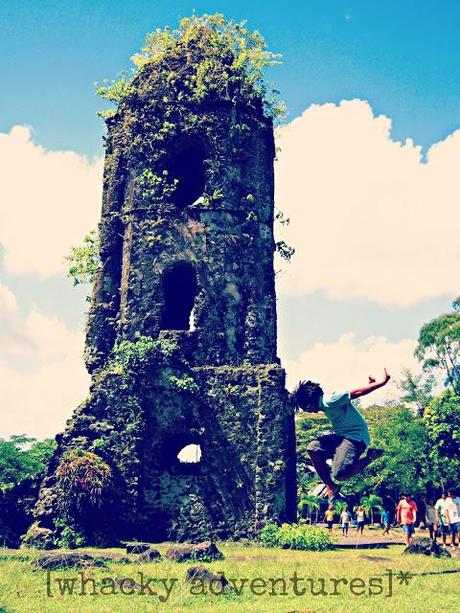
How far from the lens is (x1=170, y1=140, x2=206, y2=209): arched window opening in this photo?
16.8 m

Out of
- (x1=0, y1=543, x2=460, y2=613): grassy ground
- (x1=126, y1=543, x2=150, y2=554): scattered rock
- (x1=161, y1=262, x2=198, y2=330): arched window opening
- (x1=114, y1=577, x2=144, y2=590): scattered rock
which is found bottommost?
(x1=0, y1=543, x2=460, y2=613): grassy ground

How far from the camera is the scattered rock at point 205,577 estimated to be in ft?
26.0

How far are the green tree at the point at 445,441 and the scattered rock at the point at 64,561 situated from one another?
16.7m

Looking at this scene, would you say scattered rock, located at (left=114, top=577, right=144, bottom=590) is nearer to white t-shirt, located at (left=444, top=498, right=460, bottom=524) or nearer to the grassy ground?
the grassy ground

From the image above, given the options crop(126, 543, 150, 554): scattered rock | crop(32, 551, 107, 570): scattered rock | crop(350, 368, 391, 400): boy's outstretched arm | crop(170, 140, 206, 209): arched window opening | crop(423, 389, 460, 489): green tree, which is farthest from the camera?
crop(423, 389, 460, 489): green tree

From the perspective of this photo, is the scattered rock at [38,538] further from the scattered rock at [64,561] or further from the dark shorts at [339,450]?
the dark shorts at [339,450]

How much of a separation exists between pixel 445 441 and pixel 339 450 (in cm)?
1807

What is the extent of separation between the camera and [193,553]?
1044 cm

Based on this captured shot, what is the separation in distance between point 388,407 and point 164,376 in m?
25.8

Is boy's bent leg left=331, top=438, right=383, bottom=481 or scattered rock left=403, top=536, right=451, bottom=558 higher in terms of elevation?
boy's bent leg left=331, top=438, right=383, bottom=481

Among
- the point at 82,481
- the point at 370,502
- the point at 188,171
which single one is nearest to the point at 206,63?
the point at 188,171

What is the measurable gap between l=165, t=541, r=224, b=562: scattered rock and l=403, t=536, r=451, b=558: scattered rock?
3.13 meters

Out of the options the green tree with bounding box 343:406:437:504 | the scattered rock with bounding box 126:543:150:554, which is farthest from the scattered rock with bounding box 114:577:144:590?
the green tree with bounding box 343:406:437:504

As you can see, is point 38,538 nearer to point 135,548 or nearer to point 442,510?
point 135,548
